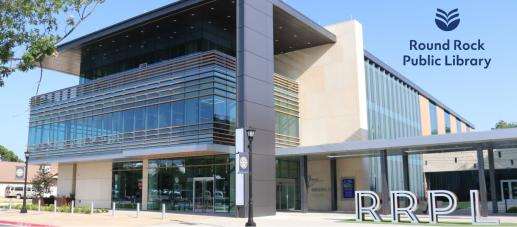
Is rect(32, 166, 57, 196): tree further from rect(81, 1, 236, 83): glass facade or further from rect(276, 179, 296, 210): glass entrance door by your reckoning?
rect(276, 179, 296, 210): glass entrance door

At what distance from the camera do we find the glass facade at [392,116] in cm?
3820

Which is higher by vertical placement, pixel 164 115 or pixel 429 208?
pixel 164 115

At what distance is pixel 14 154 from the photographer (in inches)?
5084

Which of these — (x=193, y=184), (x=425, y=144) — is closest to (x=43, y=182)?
(x=193, y=184)

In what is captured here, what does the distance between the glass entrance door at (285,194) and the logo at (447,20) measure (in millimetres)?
14222

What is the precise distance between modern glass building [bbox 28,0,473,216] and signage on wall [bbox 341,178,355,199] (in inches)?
3.5

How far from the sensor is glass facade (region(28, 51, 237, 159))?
29344 mm

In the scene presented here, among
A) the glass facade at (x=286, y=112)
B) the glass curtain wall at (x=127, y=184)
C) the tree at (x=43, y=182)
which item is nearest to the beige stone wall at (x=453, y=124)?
the glass facade at (x=286, y=112)

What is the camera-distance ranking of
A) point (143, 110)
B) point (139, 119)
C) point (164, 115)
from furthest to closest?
point (139, 119), point (143, 110), point (164, 115)

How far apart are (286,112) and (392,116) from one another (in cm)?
1248

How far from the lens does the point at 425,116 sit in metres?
53.7

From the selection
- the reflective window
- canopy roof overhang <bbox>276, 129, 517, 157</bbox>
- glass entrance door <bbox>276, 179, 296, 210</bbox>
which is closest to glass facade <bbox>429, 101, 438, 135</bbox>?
the reflective window

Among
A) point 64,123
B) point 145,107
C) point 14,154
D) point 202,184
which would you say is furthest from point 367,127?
point 14,154

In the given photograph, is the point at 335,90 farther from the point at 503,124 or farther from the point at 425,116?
the point at 503,124
